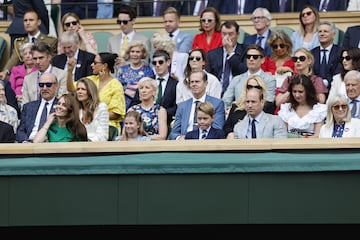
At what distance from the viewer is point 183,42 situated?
18.0m

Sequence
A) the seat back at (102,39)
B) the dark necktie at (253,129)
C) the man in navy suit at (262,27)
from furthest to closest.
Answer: the seat back at (102,39)
the man in navy suit at (262,27)
the dark necktie at (253,129)

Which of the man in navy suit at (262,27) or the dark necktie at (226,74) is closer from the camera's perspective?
the dark necktie at (226,74)

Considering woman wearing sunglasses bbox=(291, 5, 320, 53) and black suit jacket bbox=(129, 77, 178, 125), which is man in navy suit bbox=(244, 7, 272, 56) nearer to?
woman wearing sunglasses bbox=(291, 5, 320, 53)

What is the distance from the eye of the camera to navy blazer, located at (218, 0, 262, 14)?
19.5 m

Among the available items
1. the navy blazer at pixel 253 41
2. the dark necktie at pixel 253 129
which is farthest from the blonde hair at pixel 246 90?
the navy blazer at pixel 253 41

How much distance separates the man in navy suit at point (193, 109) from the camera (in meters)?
14.8

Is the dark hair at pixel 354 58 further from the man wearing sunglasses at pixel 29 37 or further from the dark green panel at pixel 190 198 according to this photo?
the man wearing sunglasses at pixel 29 37

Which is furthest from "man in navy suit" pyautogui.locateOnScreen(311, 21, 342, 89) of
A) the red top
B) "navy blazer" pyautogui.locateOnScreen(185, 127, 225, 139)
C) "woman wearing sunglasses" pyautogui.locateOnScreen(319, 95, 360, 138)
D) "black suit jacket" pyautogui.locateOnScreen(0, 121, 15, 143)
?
"black suit jacket" pyautogui.locateOnScreen(0, 121, 15, 143)

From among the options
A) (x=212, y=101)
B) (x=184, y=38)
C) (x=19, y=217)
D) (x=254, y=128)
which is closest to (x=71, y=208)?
(x=19, y=217)

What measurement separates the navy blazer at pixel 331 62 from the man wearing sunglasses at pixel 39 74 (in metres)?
3.12

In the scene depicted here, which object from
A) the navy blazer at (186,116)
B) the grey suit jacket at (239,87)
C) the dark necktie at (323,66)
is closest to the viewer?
the navy blazer at (186,116)

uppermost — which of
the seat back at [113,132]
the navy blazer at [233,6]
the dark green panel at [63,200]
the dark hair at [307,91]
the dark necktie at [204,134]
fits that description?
the navy blazer at [233,6]

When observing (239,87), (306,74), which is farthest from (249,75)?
(306,74)

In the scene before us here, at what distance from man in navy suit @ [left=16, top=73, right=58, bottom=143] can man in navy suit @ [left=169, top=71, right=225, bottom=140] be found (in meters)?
1.49
